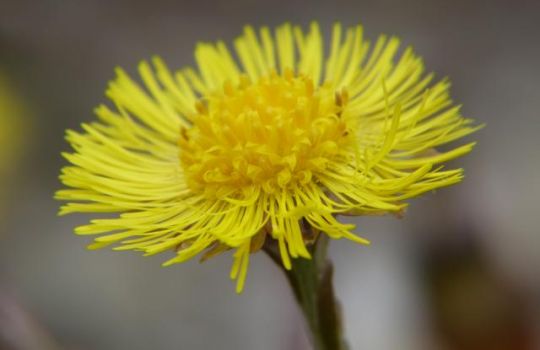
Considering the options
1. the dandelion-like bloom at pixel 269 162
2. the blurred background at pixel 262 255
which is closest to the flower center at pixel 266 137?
the dandelion-like bloom at pixel 269 162

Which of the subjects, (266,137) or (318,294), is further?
(266,137)

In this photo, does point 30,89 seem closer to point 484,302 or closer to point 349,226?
point 484,302

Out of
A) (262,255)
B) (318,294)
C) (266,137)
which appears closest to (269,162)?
(266,137)

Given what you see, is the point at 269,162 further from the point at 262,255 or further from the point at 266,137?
the point at 262,255

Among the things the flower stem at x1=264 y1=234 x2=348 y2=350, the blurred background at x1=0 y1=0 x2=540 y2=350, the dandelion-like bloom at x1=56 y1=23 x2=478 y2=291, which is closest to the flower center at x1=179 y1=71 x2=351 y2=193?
the dandelion-like bloom at x1=56 y1=23 x2=478 y2=291

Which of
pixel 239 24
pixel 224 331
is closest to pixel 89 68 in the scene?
pixel 239 24

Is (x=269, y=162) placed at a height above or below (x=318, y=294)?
above
